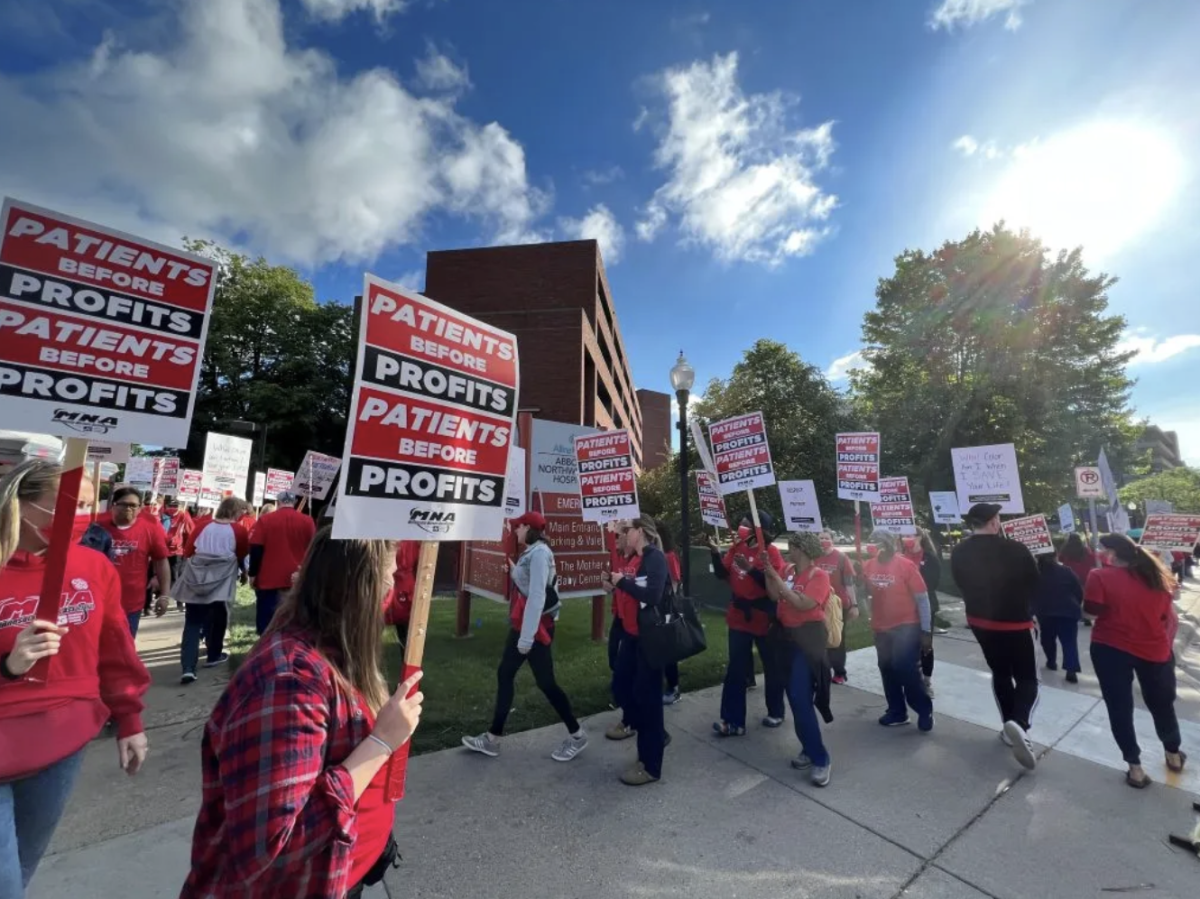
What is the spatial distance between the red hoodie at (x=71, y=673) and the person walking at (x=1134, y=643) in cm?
620

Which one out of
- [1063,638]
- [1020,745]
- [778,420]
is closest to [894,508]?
[1063,638]

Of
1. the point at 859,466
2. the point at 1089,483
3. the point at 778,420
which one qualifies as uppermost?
the point at 778,420

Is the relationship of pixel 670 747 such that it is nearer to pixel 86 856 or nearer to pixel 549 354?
pixel 86 856

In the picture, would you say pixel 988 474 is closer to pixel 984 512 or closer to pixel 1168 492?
pixel 984 512

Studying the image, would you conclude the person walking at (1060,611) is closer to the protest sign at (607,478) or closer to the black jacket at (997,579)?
the black jacket at (997,579)

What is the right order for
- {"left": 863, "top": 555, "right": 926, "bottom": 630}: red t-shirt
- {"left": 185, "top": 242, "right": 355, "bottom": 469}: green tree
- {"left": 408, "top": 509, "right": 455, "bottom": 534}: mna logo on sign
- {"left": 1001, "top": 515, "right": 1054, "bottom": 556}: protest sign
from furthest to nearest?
{"left": 185, "top": 242, "right": 355, "bottom": 469}: green tree < {"left": 1001, "top": 515, "right": 1054, "bottom": 556}: protest sign < {"left": 863, "top": 555, "right": 926, "bottom": 630}: red t-shirt < {"left": 408, "top": 509, "right": 455, "bottom": 534}: mna logo on sign

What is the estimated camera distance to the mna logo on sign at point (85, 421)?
2184mm

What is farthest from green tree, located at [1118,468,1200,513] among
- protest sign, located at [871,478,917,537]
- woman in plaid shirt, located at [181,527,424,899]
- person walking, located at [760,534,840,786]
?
woman in plaid shirt, located at [181,527,424,899]

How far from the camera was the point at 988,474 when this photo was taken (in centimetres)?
827

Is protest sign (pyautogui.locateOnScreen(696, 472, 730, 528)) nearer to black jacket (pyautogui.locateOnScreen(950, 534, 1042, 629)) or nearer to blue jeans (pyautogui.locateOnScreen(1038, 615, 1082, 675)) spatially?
blue jeans (pyautogui.locateOnScreen(1038, 615, 1082, 675))

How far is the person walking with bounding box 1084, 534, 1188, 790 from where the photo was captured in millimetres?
4277

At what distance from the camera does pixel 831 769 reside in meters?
4.52

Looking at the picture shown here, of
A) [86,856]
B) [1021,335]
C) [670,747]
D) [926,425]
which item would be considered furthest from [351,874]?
[1021,335]

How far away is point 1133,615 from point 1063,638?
3800 millimetres
